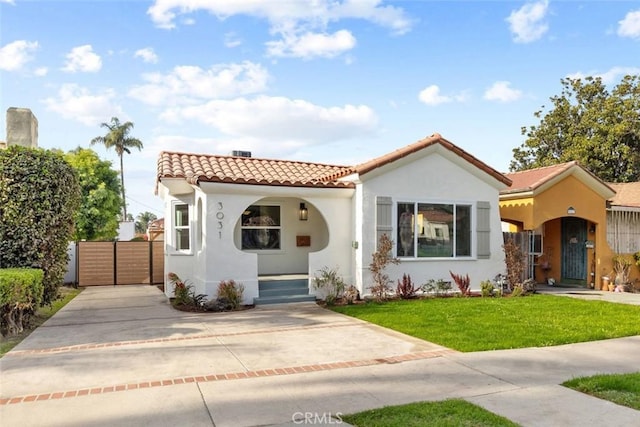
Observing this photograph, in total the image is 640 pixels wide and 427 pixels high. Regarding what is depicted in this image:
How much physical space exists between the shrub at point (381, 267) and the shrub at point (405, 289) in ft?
1.42

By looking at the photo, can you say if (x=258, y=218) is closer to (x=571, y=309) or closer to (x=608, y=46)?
(x=571, y=309)

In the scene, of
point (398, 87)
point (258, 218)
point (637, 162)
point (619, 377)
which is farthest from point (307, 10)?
point (637, 162)

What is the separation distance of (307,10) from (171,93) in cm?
468

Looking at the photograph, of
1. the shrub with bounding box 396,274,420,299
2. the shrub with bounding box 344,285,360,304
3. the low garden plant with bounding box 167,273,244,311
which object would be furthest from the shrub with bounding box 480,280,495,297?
the low garden plant with bounding box 167,273,244,311

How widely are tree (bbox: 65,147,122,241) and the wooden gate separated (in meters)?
10.2

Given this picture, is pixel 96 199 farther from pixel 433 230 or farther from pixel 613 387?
pixel 613 387

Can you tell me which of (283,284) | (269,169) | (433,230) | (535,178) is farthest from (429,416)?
(535,178)

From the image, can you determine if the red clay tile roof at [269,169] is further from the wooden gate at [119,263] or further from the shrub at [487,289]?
the wooden gate at [119,263]

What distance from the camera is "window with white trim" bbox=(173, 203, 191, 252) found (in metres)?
13.6

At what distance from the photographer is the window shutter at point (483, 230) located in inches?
565

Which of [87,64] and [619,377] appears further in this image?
[87,64]

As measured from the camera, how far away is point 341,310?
442 inches

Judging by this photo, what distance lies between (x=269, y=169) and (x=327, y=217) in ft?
8.89

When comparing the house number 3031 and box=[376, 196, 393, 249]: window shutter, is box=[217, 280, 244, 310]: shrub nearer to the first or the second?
the house number 3031
